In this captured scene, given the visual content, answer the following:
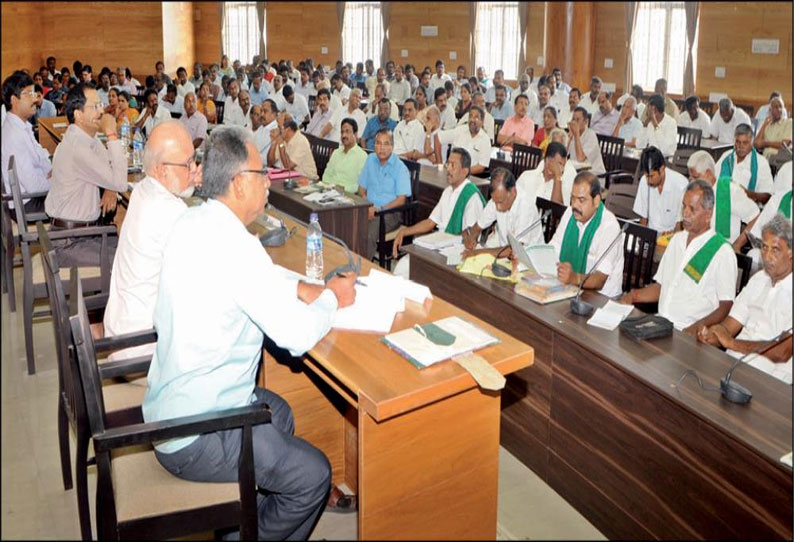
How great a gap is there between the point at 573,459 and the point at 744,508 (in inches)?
27.3

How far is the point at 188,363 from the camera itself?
1790 mm

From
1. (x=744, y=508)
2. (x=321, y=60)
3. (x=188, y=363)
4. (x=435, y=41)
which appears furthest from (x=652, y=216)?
(x=321, y=60)

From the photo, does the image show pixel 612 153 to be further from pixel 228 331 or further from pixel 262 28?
pixel 262 28

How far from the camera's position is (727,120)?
772cm

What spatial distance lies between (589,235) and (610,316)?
0.88 metres

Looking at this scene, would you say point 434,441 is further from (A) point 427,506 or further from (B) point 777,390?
(B) point 777,390

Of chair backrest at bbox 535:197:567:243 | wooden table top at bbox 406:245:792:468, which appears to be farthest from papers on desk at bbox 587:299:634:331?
chair backrest at bbox 535:197:567:243

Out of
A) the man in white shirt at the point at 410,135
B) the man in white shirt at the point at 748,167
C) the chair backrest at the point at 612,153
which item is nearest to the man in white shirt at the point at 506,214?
the man in white shirt at the point at 748,167

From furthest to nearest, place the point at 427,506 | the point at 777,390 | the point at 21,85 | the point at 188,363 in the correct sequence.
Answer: the point at 21,85
the point at 777,390
the point at 427,506
the point at 188,363

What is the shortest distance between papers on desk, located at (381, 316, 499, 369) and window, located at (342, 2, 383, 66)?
1327cm

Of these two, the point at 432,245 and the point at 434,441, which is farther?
the point at 432,245

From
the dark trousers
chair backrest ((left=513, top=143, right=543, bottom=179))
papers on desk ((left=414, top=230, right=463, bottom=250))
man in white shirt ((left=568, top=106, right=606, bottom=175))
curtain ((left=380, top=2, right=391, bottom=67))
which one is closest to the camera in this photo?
the dark trousers

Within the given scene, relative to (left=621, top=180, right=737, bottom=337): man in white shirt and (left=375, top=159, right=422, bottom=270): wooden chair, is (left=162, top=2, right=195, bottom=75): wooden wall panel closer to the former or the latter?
(left=375, top=159, right=422, bottom=270): wooden chair

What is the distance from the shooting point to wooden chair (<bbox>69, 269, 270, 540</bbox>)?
1709 millimetres
